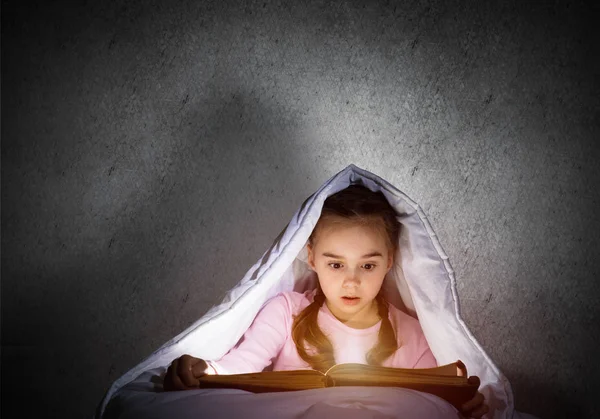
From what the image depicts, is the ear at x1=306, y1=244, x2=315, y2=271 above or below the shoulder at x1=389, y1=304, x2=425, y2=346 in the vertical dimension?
above

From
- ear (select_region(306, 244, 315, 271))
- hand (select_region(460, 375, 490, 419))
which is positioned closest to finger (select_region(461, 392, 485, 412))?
hand (select_region(460, 375, 490, 419))

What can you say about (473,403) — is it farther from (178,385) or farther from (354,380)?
(178,385)

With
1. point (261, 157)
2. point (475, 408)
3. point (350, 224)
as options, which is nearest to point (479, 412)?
point (475, 408)

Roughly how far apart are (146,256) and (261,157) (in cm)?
42

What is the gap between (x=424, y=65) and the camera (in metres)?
1.28

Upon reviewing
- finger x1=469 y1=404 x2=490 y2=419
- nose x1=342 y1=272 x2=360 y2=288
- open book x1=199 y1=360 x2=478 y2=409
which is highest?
nose x1=342 y1=272 x2=360 y2=288

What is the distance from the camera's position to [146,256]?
1.36m

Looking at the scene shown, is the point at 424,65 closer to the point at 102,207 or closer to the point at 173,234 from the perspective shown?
the point at 173,234

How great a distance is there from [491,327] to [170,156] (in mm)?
965

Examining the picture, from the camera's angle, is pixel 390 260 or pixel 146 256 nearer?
pixel 390 260

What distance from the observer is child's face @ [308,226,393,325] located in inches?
37.8

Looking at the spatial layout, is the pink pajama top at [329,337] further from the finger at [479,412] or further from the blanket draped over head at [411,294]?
the finger at [479,412]

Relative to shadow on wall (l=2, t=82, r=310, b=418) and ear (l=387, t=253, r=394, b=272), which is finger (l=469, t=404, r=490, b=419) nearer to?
ear (l=387, t=253, r=394, b=272)

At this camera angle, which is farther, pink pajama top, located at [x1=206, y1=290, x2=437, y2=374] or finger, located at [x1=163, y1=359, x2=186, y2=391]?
pink pajama top, located at [x1=206, y1=290, x2=437, y2=374]
